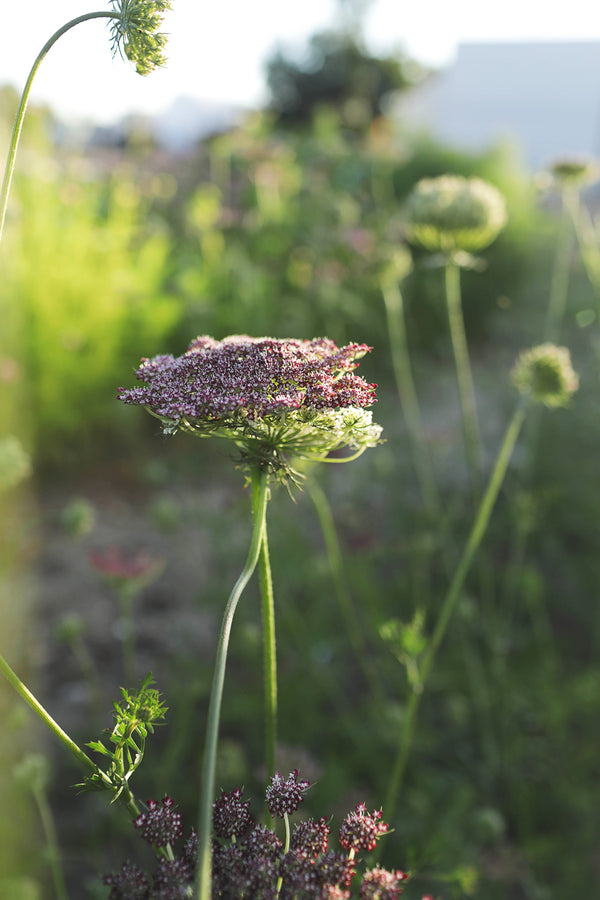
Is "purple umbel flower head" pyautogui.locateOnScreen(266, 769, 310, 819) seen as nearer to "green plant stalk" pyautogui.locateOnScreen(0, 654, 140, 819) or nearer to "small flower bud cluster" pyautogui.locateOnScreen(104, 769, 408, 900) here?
"small flower bud cluster" pyautogui.locateOnScreen(104, 769, 408, 900)

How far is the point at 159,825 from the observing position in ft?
2.28

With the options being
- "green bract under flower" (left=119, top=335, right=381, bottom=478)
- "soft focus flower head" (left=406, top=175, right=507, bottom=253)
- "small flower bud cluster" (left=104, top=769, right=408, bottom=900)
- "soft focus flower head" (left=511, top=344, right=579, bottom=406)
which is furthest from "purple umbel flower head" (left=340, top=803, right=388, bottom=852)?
"soft focus flower head" (left=406, top=175, right=507, bottom=253)

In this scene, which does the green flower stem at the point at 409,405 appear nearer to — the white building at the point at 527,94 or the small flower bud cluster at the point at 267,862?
the small flower bud cluster at the point at 267,862

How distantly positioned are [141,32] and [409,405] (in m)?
1.61

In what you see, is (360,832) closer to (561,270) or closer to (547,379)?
Answer: (547,379)

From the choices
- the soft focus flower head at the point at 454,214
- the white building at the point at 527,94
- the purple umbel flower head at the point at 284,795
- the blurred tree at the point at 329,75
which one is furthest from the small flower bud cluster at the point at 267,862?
the white building at the point at 527,94

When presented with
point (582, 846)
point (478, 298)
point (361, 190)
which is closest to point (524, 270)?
point (478, 298)

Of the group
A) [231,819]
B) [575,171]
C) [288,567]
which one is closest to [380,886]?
[231,819]

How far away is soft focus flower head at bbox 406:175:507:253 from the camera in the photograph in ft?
6.37

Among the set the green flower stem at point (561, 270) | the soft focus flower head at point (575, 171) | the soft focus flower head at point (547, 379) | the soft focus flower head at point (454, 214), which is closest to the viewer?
the soft focus flower head at point (547, 379)

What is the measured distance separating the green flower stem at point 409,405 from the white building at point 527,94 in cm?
2100

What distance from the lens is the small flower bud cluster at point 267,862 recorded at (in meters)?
0.65

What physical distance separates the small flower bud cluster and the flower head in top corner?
0.71m

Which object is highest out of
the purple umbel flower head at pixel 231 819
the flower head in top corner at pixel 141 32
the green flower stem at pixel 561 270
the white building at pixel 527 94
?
the white building at pixel 527 94
